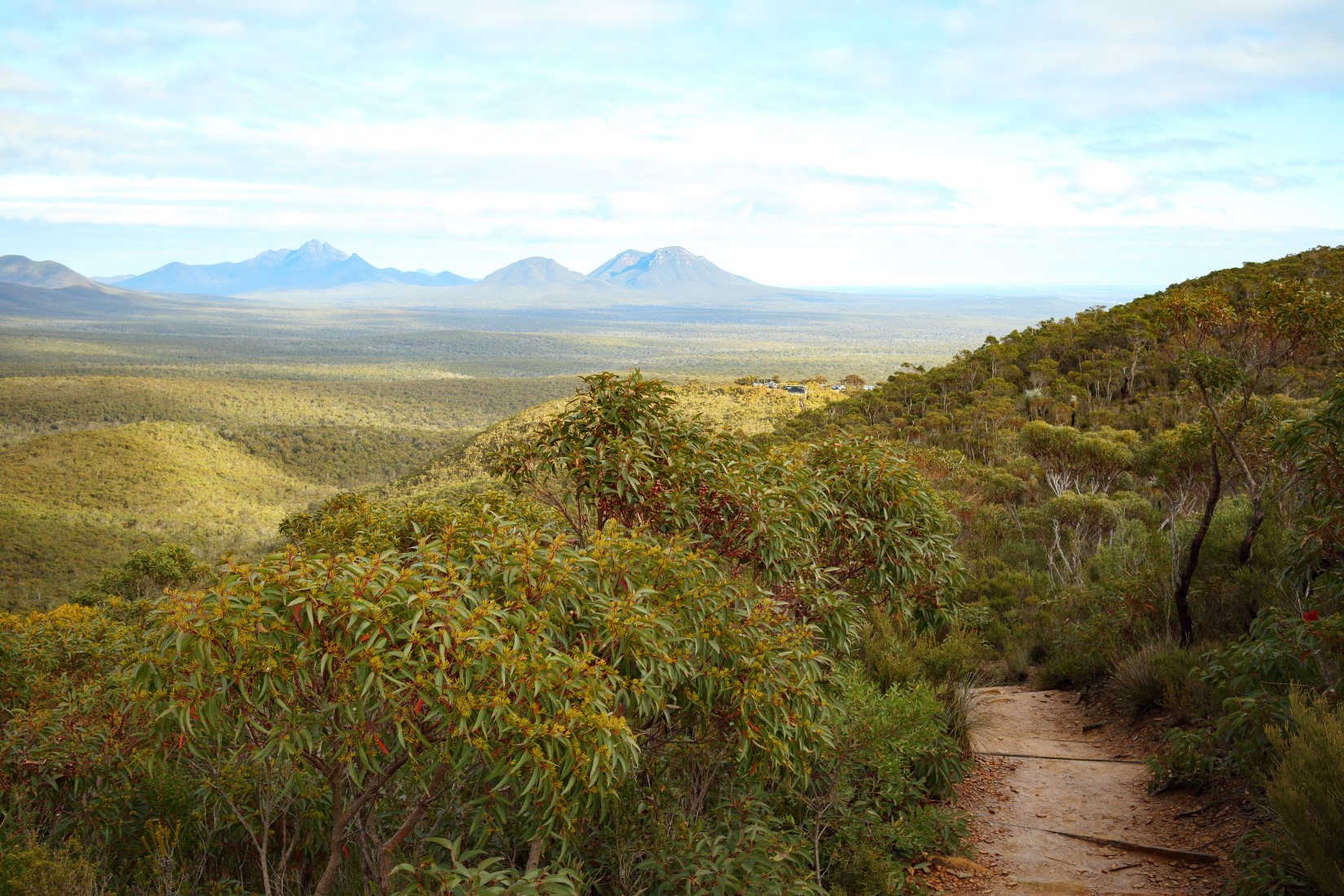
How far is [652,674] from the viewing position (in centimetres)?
381

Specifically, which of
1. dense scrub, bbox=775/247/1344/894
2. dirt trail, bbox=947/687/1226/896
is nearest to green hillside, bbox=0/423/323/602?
dense scrub, bbox=775/247/1344/894

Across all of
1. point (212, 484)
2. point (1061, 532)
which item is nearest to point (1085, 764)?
point (1061, 532)

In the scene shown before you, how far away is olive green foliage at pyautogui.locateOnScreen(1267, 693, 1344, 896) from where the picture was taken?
12.6 ft

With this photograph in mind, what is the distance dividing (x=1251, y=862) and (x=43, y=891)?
19.4 ft

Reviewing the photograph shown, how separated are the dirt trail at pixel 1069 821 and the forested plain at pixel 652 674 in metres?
0.27

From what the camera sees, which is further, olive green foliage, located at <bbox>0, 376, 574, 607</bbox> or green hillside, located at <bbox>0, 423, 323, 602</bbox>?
olive green foliage, located at <bbox>0, 376, 574, 607</bbox>

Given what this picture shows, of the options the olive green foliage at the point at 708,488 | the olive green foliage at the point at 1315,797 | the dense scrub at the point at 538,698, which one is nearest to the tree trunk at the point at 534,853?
the dense scrub at the point at 538,698

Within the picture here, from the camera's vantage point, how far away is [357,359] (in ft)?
569

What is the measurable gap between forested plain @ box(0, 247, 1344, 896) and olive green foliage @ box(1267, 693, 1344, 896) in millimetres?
19

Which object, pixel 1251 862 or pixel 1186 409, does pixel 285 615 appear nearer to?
pixel 1251 862

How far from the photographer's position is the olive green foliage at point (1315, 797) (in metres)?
3.83

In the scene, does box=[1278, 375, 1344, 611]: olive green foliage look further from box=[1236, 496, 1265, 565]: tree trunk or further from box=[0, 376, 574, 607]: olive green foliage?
box=[0, 376, 574, 607]: olive green foliage

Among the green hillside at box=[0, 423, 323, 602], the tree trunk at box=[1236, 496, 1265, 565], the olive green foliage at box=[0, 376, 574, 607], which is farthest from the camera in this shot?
the olive green foliage at box=[0, 376, 574, 607]

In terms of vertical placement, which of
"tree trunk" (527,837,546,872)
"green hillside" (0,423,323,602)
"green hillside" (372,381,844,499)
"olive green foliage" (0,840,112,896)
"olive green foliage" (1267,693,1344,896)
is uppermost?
"olive green foliage" (1267,693,1344,896)
